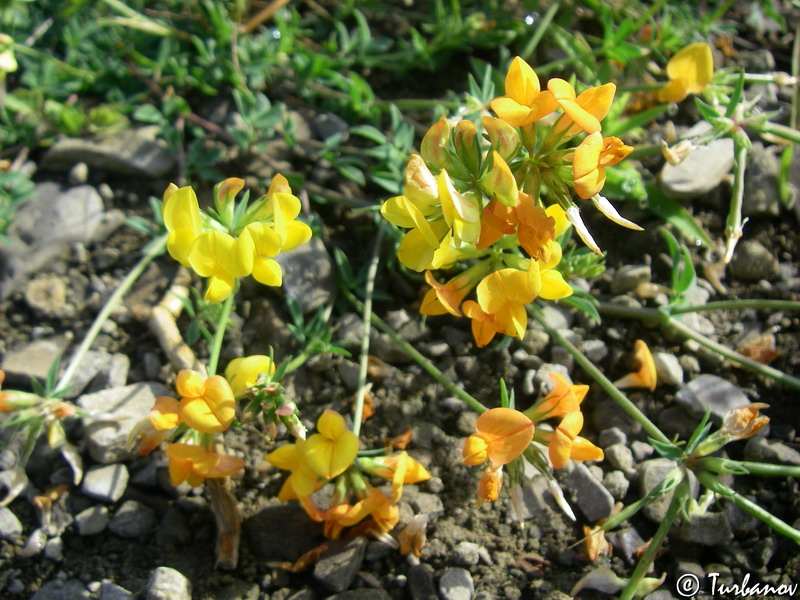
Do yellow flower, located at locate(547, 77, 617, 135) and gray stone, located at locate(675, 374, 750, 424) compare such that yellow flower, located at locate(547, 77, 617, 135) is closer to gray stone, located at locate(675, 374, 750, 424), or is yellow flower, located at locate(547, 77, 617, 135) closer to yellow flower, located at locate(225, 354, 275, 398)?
yellow flower, located at locate(225, 354, 275, 398)

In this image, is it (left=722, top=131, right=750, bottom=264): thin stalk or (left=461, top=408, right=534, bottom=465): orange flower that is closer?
(left=461, top=408, right=534, bottom=465): orange flower

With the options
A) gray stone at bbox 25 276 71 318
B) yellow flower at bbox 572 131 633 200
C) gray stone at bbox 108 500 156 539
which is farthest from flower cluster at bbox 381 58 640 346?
gray stone at bbox 25 276 71 318

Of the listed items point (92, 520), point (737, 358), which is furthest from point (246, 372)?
point (737, 358)

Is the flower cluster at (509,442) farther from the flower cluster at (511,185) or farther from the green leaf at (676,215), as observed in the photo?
the green leaf at (676,215)

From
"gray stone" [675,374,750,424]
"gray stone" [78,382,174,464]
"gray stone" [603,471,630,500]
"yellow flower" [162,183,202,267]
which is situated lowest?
"gray stone" [603,471,630,500]

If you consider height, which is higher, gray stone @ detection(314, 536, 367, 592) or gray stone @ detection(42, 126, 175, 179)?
gray stone @ detection(42, 126, 175, 179)

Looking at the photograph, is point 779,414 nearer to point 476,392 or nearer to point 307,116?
point 476,392

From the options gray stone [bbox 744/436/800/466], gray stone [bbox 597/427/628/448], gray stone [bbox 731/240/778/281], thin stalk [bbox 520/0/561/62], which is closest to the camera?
gray stone [bbox 744/436/800/466]

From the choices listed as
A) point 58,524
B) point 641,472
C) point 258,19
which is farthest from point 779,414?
point 258,19

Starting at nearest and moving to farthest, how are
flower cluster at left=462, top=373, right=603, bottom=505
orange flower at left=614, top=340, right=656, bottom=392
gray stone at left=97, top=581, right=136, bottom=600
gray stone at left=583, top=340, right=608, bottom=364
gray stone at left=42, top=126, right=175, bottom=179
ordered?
1. flower cluster at left=462, top=373, right=603, bottom=505
2. gray stone at left=97, top=581, right=136, bottom=600
3. orange flower at left=614, top=340, right=656, bottom=392
4. gray stone at left=583, top=340, right=608, bottom=364
5. gray stone at left=42, top=126, right=175, bottom=179
